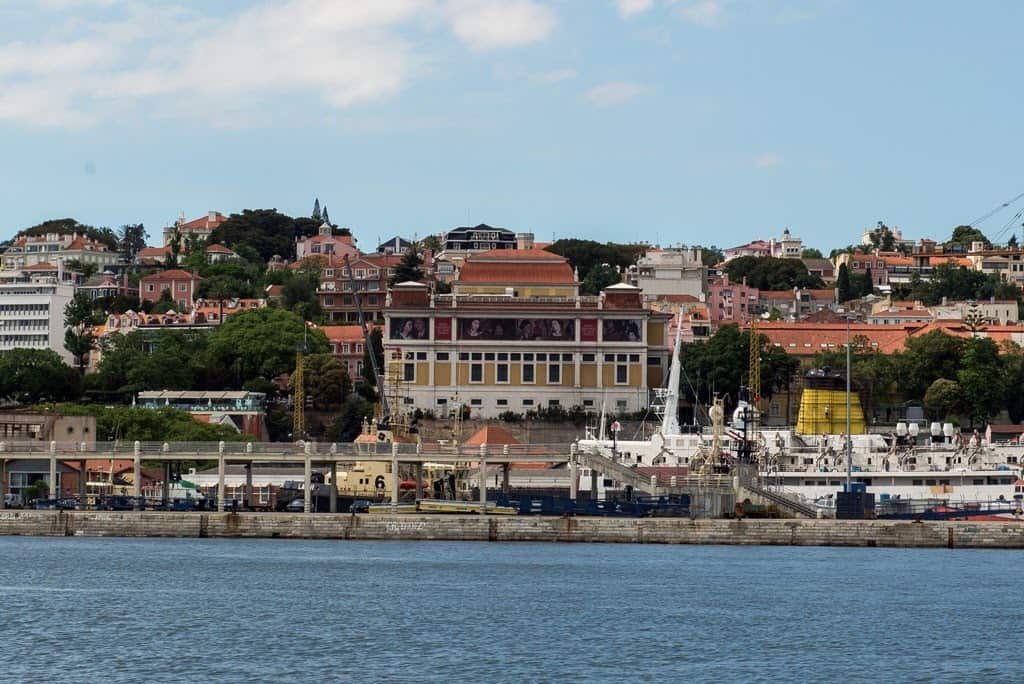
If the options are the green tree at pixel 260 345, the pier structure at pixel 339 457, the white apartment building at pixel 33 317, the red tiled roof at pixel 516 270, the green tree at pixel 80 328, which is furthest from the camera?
the white apartment building at pixel 33 317

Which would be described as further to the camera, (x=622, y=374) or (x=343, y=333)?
(x=343, y=333)

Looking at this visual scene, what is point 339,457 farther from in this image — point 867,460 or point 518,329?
point 518,329

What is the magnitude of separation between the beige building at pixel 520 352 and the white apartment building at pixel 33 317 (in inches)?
1816

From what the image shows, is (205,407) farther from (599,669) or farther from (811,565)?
(599,669)

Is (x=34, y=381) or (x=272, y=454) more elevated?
(x=34, y=381)

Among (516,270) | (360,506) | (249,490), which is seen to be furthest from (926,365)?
(249,490)

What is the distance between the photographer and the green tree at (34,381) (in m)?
157

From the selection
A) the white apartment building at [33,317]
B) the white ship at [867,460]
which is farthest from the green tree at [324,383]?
the white ship at [867,460]

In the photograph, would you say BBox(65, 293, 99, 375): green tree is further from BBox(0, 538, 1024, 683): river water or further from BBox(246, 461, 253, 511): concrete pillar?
BBox(0, 538, 1024, 683): river water

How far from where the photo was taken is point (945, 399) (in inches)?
5650

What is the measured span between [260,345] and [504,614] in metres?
96.6

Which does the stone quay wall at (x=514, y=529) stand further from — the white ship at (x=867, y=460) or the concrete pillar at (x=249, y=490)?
the white ship at (x=867, y=460)

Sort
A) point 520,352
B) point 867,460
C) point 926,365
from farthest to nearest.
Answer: point 520,352 < point 926,365 < point 867,460

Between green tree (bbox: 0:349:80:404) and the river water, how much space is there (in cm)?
6637
